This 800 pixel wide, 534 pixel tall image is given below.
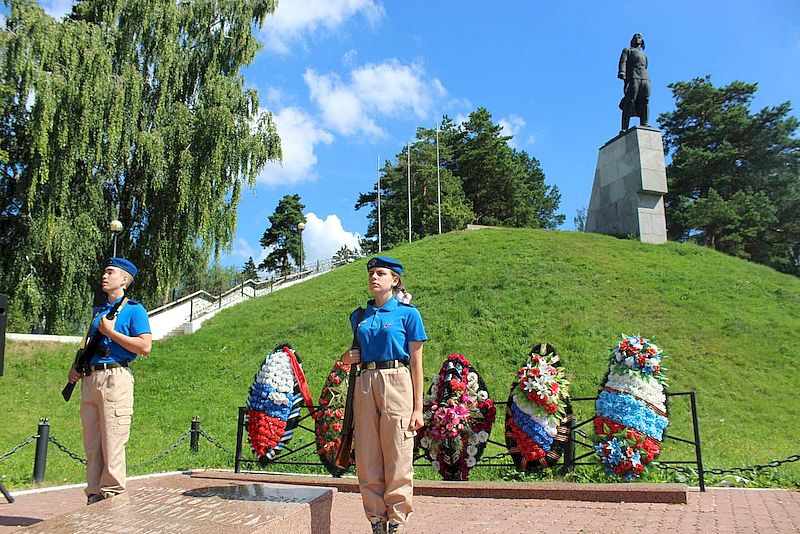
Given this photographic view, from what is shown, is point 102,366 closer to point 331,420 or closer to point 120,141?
point 331,420

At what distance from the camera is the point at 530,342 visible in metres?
13.5

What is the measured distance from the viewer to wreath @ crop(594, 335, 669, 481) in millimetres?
6066

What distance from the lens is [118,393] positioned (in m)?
4.40

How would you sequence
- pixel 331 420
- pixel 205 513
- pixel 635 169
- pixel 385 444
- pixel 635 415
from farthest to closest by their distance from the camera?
pixel 635 169 → pixel 331 420 → pixel 635 415 → pixel 385 444 → pixel 205 513

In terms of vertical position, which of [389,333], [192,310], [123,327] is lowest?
[389,333]

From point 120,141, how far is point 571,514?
1850cm

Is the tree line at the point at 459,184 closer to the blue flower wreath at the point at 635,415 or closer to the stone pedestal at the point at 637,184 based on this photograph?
the stone pedestal at the point at 637,184

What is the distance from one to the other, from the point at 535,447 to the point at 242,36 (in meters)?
20.3

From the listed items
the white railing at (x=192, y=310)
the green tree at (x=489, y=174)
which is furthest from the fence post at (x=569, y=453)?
the green tree at (x=489, y=174)

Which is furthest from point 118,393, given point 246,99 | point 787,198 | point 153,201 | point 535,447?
point 787,198

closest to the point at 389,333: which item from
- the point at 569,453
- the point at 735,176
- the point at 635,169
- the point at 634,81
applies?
the point at 569,453

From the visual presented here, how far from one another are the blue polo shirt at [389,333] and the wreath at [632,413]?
318 centimetres

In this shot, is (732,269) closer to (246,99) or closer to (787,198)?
(246,99)

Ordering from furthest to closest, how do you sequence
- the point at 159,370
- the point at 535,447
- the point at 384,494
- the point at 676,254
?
the point at 676,254 → the point at 159,370 → the point at 535,447 → the point at 384,494
